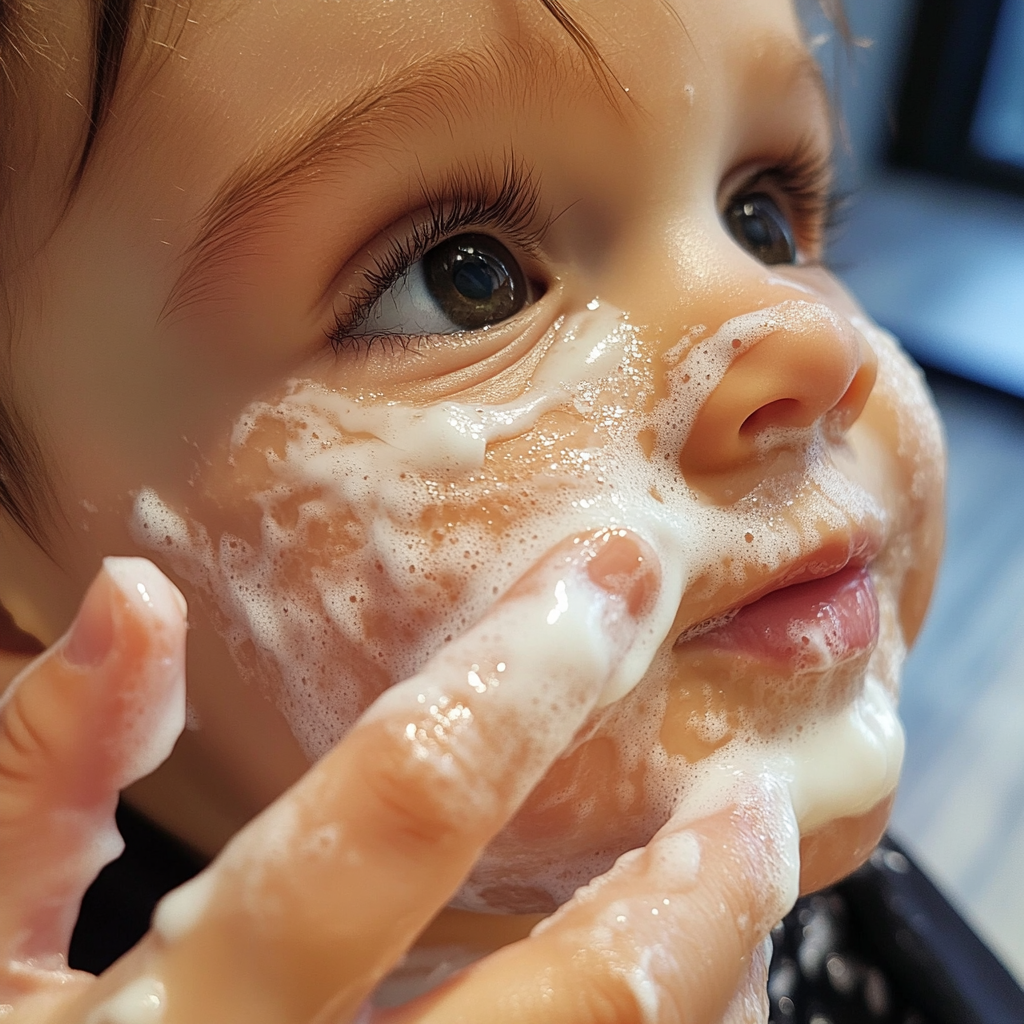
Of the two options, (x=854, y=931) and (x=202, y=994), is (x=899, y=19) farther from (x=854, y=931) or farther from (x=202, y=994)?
(x=202, y=994)

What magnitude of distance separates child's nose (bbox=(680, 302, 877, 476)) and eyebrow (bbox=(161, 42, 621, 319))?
0.18 meters

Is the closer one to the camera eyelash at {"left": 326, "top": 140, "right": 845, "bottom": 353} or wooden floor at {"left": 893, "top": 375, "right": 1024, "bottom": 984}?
eyelash at {"left": 326, "top": 140, "right": 845, "bottom": 353}

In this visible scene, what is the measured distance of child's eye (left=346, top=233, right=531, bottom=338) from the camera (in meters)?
0.54

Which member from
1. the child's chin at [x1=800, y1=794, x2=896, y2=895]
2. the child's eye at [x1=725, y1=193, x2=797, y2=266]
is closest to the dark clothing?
the child's chin at [x1=800, y1=794, x2=896, y2=895]

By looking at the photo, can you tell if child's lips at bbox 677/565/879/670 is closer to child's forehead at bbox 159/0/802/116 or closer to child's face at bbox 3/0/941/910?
child's face at bbox 3/0/941/910

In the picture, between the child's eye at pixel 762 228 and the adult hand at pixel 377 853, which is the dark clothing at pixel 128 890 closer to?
the adult hand at pixel 377 853

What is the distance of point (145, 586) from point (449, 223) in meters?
0.25

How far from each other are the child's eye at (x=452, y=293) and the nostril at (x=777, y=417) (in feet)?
0.48

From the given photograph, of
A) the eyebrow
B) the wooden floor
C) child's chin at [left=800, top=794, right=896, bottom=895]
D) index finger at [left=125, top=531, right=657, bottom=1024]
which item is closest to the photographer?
index finger at [left=125, top=531, right=657, bottom=1024]

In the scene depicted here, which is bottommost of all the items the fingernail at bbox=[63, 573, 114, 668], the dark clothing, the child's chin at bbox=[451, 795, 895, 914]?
the dark clothing

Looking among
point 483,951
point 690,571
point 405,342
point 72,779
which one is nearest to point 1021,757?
point 483,951

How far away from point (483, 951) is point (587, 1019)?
1.17 feet

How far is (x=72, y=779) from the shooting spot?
0.42 metres

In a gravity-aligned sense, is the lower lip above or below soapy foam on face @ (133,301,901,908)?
below
